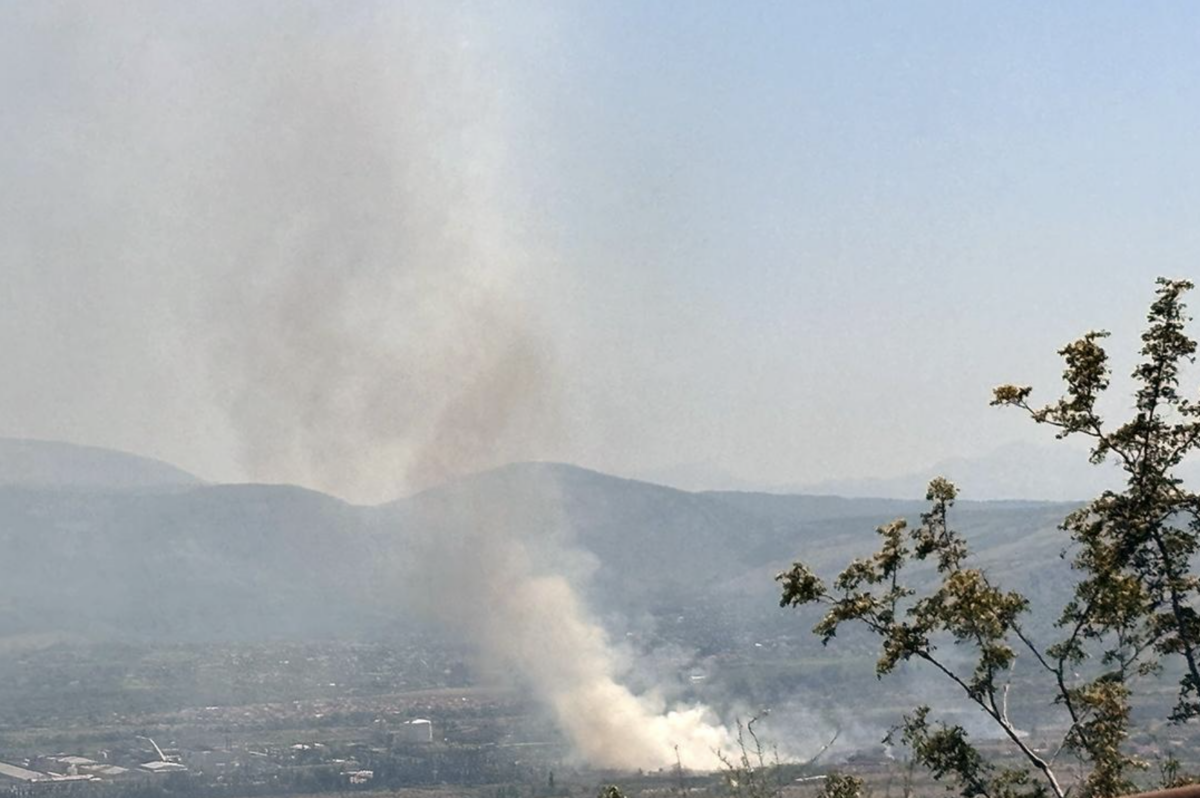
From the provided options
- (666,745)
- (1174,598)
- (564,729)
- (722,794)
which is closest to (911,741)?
(1174,598)

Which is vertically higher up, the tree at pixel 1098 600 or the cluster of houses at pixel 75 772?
the tree at pixel 1098 600

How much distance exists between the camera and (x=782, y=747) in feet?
598

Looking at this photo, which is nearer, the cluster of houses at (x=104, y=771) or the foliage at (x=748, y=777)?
the foliage at (x=748, y=777)

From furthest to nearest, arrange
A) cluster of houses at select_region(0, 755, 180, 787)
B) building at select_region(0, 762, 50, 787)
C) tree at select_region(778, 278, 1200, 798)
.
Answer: cluster of houses at select_region(0, 755, 180, 787)
building at select_region(0, 762, 50, 787)
tree at select_region(778, 278, 1200, 798)

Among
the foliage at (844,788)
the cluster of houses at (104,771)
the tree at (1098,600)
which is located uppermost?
the tree at (1098,600)

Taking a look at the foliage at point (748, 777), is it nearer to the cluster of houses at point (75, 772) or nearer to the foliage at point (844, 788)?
the foliage at point (844, 788)

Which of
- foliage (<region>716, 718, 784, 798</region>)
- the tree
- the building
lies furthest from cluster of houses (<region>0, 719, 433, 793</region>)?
the tree

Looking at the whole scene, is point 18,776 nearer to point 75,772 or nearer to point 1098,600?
point 75,772

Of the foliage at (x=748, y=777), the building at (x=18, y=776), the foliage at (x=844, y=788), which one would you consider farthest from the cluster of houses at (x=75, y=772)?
the foliage at (x=844, y=788)

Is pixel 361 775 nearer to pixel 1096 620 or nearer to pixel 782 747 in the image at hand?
pixel 782 747

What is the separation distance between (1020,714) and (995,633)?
505ft

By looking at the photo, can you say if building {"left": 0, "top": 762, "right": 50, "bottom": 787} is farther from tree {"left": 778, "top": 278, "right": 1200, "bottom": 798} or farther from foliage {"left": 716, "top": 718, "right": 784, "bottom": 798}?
tree {"left": 778, "top": 278, "right": 1200, "bottom": 798}

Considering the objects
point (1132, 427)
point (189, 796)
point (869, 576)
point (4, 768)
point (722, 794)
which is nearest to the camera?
point (1132, 427)

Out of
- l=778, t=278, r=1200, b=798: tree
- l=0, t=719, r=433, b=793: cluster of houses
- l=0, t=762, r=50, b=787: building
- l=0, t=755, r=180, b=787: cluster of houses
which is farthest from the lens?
l=0, t=755, r=180, b=787: cluster of houses
